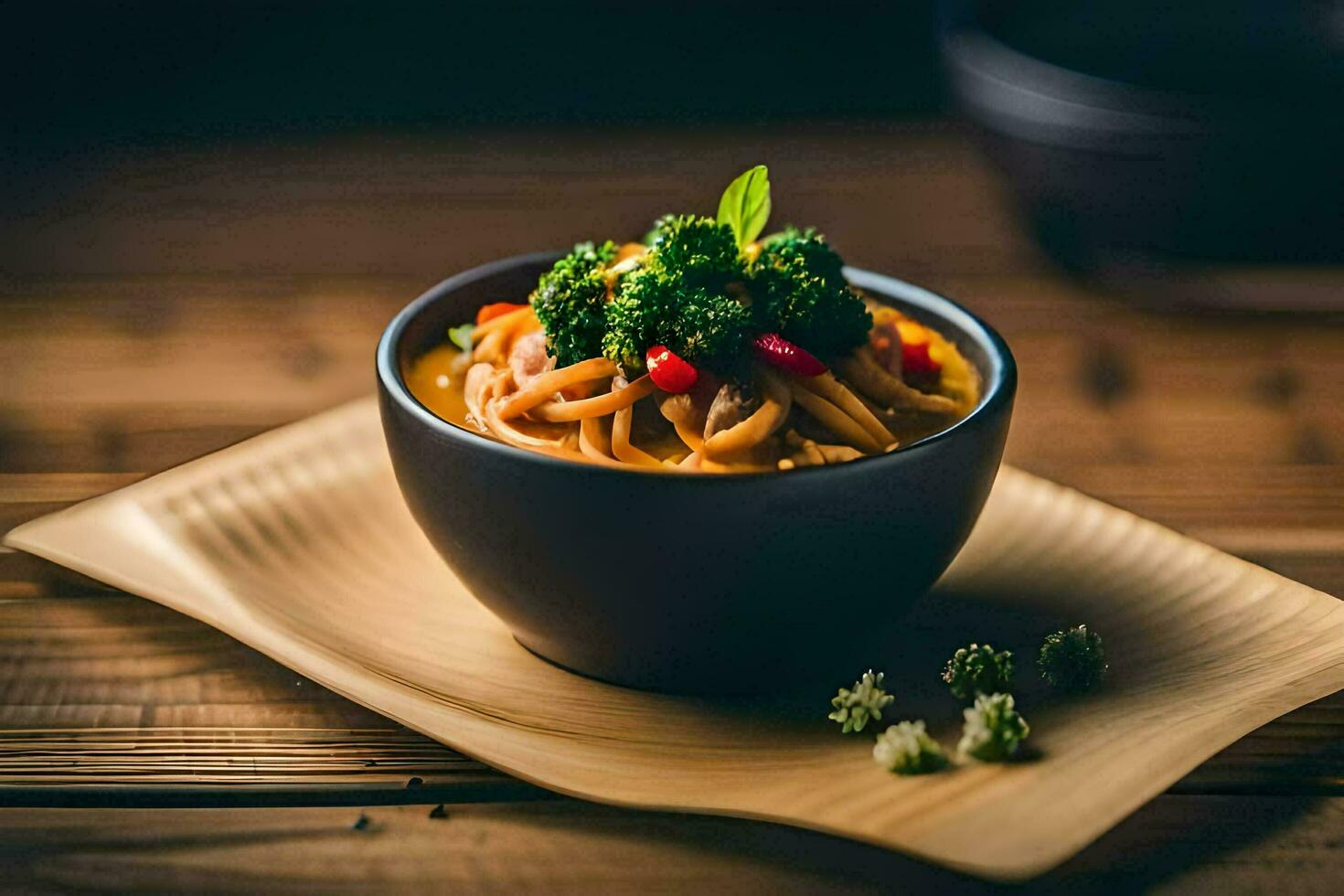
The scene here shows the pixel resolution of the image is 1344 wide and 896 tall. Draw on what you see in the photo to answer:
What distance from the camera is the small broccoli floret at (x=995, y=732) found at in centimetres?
189

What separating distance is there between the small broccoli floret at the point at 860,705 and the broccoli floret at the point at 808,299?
0.50m

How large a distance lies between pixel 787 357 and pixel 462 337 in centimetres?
63

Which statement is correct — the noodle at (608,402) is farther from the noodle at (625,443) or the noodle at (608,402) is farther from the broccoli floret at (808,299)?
the broccoli floret at (808,299)

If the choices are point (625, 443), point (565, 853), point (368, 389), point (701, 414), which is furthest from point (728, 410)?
point (368, 389)

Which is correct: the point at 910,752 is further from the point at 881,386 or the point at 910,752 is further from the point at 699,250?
the point at 699,250

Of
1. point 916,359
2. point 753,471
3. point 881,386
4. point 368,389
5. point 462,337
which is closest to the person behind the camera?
point 753,471

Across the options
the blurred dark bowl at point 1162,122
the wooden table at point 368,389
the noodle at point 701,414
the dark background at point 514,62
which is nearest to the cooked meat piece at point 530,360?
the noodle at point 701,414

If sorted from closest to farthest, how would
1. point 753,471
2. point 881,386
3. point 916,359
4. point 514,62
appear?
point 753,471 → point 881,386 → point 916,359 → point 514,62

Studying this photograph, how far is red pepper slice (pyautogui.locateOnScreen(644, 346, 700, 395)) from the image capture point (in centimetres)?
203

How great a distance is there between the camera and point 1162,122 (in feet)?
11.6

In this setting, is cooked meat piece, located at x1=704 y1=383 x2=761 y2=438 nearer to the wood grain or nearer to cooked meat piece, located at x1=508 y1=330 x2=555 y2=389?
cooked meat piece, located at x1=508 y1=330 x2=555 y2=389

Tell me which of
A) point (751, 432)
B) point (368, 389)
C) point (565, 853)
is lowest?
point (368, 389)

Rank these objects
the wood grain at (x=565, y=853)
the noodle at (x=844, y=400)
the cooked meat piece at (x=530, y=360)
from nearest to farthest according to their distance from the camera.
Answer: the wood grain at (x=565, y=853) < the noodle at (x=844, y=400) < the cooked meat piece at (x=530, y=360)

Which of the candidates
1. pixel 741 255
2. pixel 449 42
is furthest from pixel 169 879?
pixel 449 42
